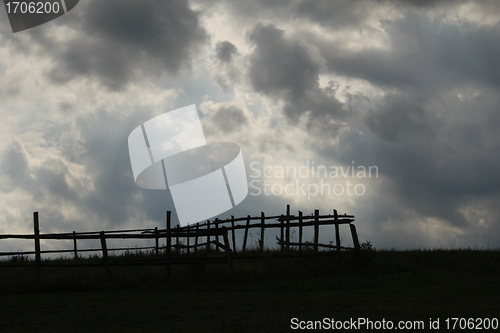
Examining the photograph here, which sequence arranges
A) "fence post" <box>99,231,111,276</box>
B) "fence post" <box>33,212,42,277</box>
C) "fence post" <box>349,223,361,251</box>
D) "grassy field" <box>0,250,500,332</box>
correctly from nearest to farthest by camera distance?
1. "grassy field" <box>0,250,500,332</box>
2. "fence post" <box>99,231,111,276</box>
3. "fence post" <box>349,223,361,251</box>
4. "fence post" <box>33,212,42,277</box>

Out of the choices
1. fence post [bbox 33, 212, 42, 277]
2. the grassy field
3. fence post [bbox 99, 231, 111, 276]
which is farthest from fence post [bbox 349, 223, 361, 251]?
fence post [bbox 33, 212, 42, 277]

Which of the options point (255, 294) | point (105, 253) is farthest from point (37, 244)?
point (255, 294)

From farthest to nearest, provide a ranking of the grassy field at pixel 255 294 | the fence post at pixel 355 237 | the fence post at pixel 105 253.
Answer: the fence post at pixel 355 237
the fence post at pixel 105 253
the grassy field at pixel 255 294

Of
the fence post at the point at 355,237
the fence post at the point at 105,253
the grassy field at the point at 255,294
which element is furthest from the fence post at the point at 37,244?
the fence post at the point at 355,237

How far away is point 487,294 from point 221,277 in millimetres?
6969

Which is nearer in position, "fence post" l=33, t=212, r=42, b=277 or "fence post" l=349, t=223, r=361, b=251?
"fence post" l=349, t=223, r=361, b=251

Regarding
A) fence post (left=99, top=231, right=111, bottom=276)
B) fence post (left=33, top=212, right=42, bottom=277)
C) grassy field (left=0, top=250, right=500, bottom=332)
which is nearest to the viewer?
grassy field (left=0, top=250, right=500, bottom=332)

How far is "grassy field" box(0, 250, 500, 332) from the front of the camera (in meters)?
9.69

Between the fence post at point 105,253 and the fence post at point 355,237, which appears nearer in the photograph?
the fence post at point 105,253

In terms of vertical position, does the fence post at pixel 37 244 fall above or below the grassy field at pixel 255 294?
above

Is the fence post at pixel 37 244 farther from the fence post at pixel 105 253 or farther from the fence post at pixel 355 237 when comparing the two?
the fence post at pixel 355 237

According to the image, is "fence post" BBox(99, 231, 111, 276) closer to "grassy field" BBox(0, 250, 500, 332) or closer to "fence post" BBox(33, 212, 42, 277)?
"grassy field" BBox(0, 250, 500, 332)

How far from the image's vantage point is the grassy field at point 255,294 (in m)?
9.69

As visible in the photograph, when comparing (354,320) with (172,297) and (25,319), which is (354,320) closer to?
(172,297)
